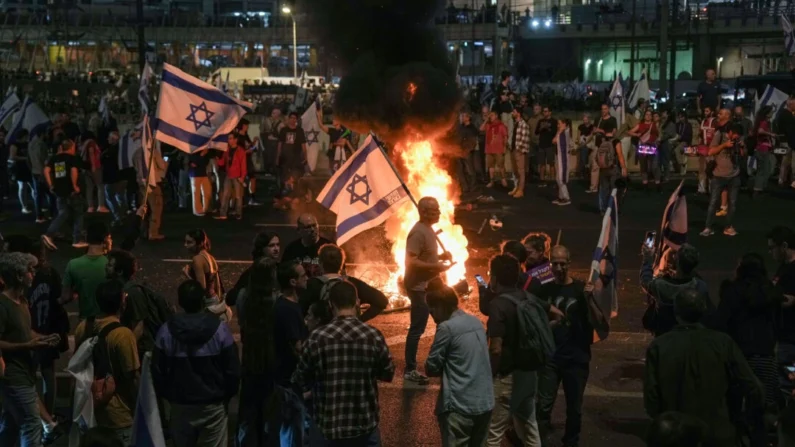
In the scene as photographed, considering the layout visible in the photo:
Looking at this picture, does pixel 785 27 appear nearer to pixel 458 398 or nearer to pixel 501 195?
pixel 501 195

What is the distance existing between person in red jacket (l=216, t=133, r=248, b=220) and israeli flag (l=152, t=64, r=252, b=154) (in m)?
5.96

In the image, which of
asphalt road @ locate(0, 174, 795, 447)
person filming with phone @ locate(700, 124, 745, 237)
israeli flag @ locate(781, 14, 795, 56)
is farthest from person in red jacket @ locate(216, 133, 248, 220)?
israeli flag @ locate(781, 14, 795, 56)

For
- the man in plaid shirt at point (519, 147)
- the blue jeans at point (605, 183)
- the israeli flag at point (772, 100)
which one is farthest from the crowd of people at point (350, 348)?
the israeli flag at point (772, 100)

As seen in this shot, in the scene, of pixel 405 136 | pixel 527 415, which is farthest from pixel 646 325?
pixel 405 136

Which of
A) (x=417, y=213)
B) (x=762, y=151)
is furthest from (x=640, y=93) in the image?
(x=417, y=213)

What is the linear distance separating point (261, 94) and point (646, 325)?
33.4 m

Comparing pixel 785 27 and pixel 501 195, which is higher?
pixel 785 27

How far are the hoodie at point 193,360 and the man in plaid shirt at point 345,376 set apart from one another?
0.54m

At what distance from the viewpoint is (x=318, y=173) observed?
951 inches

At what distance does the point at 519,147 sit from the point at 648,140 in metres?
2.51

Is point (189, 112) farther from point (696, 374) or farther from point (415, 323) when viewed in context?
point (696, 374)

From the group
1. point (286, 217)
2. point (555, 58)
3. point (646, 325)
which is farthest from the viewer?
point (555, 58)

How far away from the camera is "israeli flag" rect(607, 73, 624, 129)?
22562mm

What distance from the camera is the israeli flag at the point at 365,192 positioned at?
931 cm
